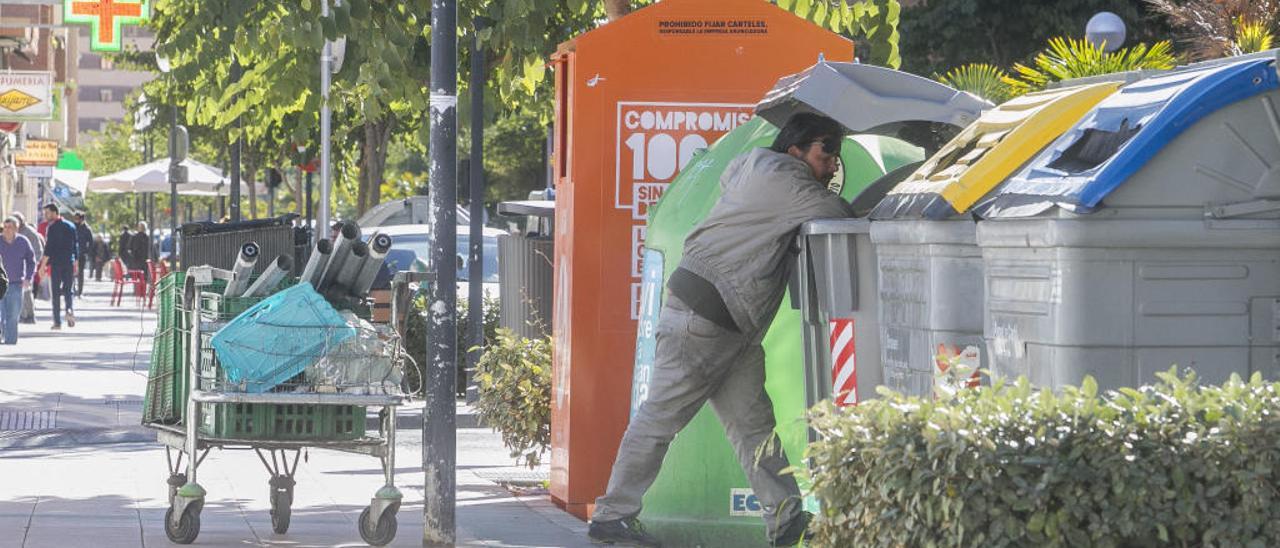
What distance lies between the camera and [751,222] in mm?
7375

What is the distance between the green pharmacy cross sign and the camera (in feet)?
69.7

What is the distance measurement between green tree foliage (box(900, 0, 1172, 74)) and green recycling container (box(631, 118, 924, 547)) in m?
19.6

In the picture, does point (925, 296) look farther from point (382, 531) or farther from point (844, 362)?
point (382, 531)

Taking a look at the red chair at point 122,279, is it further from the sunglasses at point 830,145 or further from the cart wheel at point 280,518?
the sunglasses at point 830,145

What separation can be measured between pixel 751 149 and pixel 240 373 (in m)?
2.19

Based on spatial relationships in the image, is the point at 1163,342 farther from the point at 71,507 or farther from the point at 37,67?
the point at 37,67

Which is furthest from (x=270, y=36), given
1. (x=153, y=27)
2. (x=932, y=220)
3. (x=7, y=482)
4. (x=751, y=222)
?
(x=153, y=27)

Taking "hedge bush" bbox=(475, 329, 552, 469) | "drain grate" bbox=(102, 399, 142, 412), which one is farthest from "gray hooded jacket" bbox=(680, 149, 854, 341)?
"drain grate" bbox=(102, 399, 142, 412)

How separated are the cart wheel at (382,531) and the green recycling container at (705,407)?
41.8 inches

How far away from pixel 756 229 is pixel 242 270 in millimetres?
2261

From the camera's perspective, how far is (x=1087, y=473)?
4.52 m

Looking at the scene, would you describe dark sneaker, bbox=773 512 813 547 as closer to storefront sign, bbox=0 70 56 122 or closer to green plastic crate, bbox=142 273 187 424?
green plastic crate, bbox=142 273 187 424

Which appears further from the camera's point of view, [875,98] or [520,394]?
[520,394]

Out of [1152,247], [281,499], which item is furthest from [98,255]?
[1152,247]
